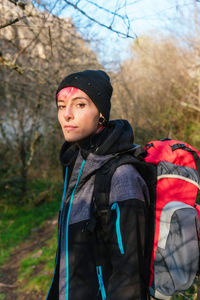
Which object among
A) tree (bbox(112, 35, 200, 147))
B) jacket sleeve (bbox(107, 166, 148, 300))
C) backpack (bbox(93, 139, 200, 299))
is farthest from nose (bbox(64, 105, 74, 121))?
tree (bbox(112, 35, 200, 147))

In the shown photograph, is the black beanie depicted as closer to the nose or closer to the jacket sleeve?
the nose

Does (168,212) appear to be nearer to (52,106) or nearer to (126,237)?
(126,237)

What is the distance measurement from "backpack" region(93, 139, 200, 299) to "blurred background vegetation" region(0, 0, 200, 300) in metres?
3.06

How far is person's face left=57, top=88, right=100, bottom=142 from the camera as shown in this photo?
5.03ft

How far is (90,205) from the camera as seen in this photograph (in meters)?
1.39

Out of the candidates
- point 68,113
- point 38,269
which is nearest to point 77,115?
point 68,113

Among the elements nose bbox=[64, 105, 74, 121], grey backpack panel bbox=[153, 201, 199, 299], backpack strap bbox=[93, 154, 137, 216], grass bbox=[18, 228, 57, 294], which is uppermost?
nose bbox=[64, 105, 74, 121]

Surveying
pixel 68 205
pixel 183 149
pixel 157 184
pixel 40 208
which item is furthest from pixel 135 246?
pixel 40 208

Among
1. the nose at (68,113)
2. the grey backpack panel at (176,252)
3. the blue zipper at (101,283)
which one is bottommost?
the blue zipper at (101,283)

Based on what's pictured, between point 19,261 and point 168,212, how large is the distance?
3.89 meters

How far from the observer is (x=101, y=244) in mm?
1340

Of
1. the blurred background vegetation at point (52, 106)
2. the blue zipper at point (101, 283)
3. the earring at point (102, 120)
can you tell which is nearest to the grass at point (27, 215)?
the blurred background vegetation at point (52, 106)

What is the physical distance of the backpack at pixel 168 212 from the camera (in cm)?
124

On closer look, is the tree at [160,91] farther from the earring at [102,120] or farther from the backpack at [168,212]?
the backpack at [168,212]
